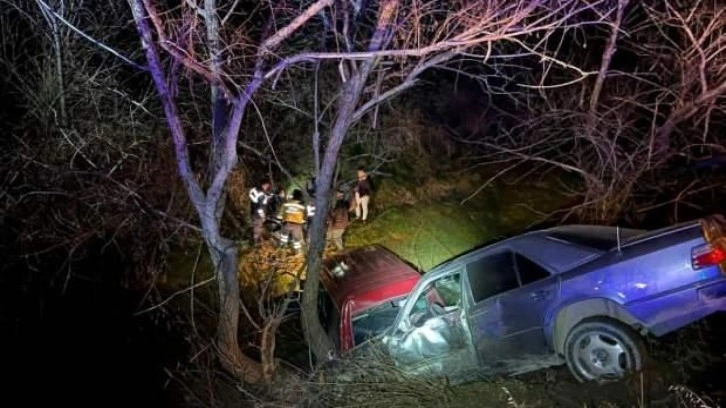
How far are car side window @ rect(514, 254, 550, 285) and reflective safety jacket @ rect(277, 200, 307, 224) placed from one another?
5848 mm

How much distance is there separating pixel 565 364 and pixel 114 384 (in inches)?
259

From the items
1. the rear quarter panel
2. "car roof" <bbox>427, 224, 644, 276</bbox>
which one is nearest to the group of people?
"car roof" <bbox>427, 224, 644, 276</bbox>

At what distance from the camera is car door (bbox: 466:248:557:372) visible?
6.59 m

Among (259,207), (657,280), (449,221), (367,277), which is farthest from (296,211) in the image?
(657,280)

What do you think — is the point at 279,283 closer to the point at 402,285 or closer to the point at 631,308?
the point at 402,285

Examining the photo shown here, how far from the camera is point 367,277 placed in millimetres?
8797

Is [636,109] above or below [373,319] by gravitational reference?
above

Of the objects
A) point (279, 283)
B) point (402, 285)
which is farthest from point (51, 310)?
point (402, 285)

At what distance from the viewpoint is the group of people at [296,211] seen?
11.9m

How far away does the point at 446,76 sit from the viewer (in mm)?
18547

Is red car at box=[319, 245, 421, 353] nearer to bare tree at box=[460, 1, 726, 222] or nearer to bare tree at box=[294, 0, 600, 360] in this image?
bare tree at box=[294, 0, 600, 360]

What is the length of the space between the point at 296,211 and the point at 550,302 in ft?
21.6

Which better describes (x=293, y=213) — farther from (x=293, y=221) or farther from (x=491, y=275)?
(x=491, y=275)

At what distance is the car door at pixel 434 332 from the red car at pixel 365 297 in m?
0.74
